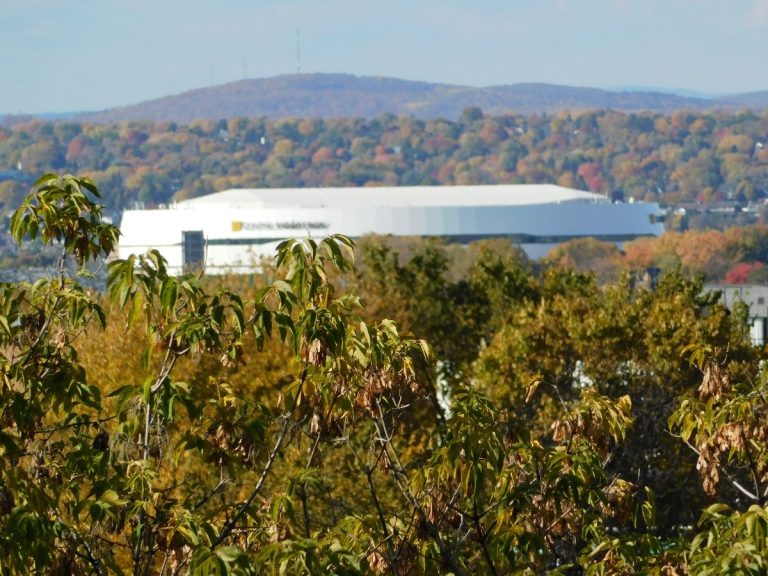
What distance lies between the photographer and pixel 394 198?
190 metres

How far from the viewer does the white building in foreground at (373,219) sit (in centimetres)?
17150

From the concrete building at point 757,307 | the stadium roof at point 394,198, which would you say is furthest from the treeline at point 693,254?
the concrete building at point 757,307

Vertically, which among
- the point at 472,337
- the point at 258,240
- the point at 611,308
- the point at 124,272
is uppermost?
the point at 124,272

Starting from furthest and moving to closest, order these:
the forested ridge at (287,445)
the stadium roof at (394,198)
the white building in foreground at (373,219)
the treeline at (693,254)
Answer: the stadium roof at (394,198)
the white building in foreground at (373,219)
the treeline at (693,254)
the forested ridge at (287,445)

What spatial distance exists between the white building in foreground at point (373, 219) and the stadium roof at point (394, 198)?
0.35ft

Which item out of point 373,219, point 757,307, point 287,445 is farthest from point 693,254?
point 287,445

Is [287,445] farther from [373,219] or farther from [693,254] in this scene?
[373,219]

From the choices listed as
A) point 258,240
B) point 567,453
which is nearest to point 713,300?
point 567,453

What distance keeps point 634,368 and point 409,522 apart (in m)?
21.4

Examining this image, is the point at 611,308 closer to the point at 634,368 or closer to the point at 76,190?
the point at 634,368

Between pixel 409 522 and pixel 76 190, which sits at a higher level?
pixel 76 190

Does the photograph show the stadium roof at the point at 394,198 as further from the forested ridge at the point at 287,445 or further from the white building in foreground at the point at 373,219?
the forested ridge at the point at 287,445

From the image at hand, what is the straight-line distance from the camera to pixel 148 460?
8531mm

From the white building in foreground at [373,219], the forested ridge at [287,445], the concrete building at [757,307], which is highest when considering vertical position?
the forested ridge at [287,445]
